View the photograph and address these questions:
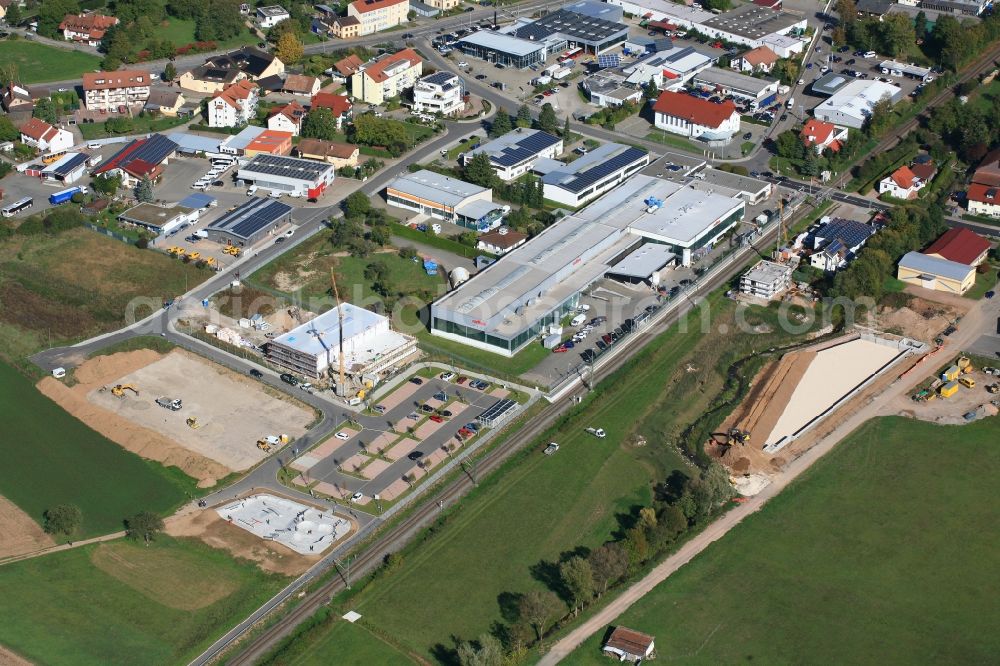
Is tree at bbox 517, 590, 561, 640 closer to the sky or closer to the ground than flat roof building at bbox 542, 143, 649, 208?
closer to the ground

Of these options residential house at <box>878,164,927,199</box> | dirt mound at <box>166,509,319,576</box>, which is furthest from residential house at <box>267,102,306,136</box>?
dirt mound at <box>166,509,319,576</box>

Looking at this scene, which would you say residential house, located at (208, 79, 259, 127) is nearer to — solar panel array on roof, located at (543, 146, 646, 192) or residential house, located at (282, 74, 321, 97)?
residential house, located at (282, 74, 321, 97)

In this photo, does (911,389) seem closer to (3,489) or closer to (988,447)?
(988,447)

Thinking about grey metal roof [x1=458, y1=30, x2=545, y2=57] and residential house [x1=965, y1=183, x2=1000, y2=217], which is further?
grey metal roof [x1=458, y1=30, x2=545, y2=57]

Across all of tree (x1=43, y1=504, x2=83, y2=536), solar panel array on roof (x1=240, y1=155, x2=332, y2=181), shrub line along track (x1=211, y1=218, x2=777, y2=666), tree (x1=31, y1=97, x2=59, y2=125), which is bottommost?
shrub line along track (x1=211, y1=218, x2=777, y2=666)

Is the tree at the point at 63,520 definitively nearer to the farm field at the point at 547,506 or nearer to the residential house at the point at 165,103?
the farm field at the point at 547,506

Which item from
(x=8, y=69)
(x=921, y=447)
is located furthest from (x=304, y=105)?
(x=921, y=447)
